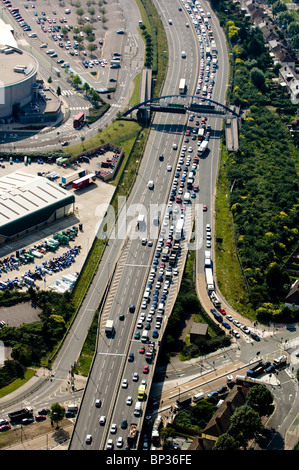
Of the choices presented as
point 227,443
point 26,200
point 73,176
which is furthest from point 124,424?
point 73,176

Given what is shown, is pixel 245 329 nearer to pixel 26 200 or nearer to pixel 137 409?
pixel 137 409

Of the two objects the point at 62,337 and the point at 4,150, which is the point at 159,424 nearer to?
Answer: the point at 62,337

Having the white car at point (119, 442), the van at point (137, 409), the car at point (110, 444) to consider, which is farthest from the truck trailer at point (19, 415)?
the van at point (137, 409)

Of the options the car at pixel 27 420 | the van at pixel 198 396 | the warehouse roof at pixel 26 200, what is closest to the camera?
the car at pixel 27 420

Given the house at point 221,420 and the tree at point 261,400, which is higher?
the tree at point 261,400

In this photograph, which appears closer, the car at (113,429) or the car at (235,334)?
the car at (113,429)

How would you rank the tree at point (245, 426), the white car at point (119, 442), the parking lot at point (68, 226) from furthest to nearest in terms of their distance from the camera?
the parking lot at point (68, 226)
the tree at point (245, 426)
the white car at point (119, 442)

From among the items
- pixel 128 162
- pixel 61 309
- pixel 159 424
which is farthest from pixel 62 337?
pixel 128 162

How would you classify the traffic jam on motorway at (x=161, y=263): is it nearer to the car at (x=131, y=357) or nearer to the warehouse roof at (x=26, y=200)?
the car at (x=131, y=357)

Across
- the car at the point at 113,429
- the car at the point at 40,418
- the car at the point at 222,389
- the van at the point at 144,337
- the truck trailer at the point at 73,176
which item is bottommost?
the car at the point at 40,418
